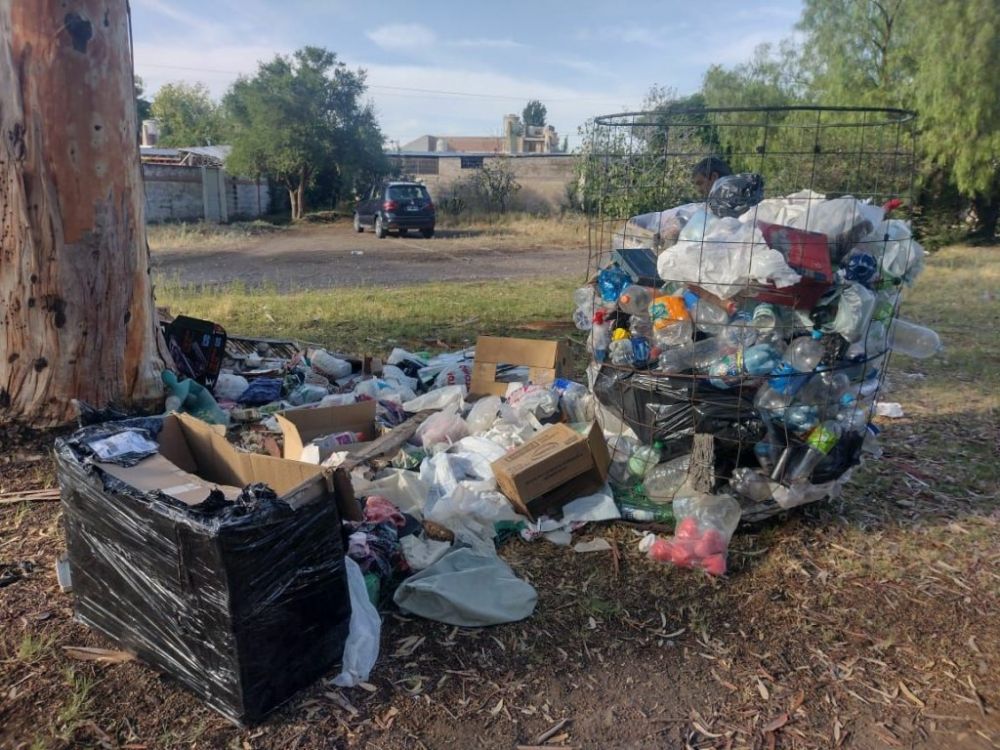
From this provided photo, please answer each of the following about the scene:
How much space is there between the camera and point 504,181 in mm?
26766

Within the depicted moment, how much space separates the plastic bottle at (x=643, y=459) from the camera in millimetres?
3592

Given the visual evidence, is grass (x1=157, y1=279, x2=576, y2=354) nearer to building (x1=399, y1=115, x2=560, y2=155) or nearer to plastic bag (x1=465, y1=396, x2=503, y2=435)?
plastic bag (x1=465, y1=396, x2=503, y2=435)

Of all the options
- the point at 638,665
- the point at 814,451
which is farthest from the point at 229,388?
the point at 814,451

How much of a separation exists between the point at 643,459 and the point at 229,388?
3.01 m

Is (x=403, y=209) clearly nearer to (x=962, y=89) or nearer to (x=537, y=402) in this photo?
(x=962, y=89)

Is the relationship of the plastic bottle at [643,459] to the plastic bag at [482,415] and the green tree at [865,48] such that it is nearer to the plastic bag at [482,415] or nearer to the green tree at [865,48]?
the plastic bag at [482,415]

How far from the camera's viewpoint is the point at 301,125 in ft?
81.8

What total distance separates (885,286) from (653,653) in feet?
6.83

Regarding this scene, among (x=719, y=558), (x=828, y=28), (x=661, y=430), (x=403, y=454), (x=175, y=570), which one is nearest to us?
(x=175, y=570)

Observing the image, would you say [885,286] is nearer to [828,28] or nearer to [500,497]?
[500,497]

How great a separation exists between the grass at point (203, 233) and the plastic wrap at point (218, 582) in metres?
14.5

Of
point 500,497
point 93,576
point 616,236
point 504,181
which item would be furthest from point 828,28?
point 93,576

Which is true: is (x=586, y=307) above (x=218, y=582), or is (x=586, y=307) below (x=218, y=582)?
above

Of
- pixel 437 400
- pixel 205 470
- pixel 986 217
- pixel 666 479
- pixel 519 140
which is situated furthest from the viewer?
pixel 519 140
